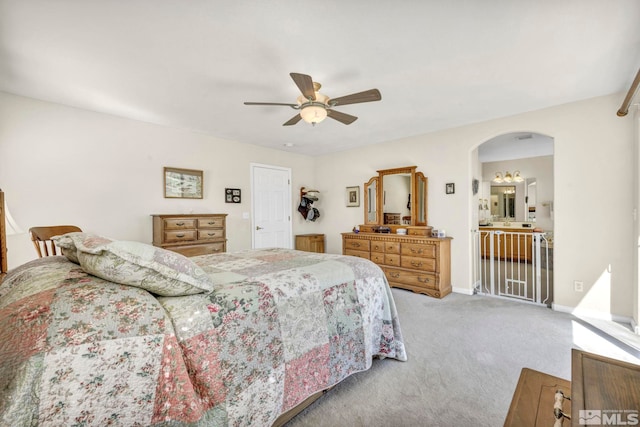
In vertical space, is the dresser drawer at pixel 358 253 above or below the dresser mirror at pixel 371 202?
below

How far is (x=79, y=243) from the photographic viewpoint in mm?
1178

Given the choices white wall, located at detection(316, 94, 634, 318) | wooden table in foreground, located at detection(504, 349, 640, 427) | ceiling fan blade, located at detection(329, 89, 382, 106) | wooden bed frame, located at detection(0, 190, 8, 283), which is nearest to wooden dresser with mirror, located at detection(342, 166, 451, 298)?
white wall, located at detection(316, 94, 634, 318)

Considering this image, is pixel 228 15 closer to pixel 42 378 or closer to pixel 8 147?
pixel 42 378

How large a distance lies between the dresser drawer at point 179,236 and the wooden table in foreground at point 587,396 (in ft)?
11.7

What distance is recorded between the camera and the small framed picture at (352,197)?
5172mm

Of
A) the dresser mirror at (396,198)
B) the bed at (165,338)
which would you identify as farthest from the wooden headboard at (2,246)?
the dresser mirror at (396,198)

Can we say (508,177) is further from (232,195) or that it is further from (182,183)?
(182,183)

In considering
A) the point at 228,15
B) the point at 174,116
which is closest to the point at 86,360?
the point at 228,15

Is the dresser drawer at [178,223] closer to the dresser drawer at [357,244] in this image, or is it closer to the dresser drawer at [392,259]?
the dresser drawer at [357,244]

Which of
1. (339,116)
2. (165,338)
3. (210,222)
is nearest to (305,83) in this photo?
(339,116)

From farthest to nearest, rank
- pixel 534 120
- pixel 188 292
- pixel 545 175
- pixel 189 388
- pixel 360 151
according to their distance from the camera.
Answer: pixel 545 175
pixel 360 151
pixel 534 120
pixel 188 292
pixel 189 388

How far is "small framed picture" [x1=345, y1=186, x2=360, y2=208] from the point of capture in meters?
5.17

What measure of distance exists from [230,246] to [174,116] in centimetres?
212

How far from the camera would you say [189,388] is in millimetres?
1042
